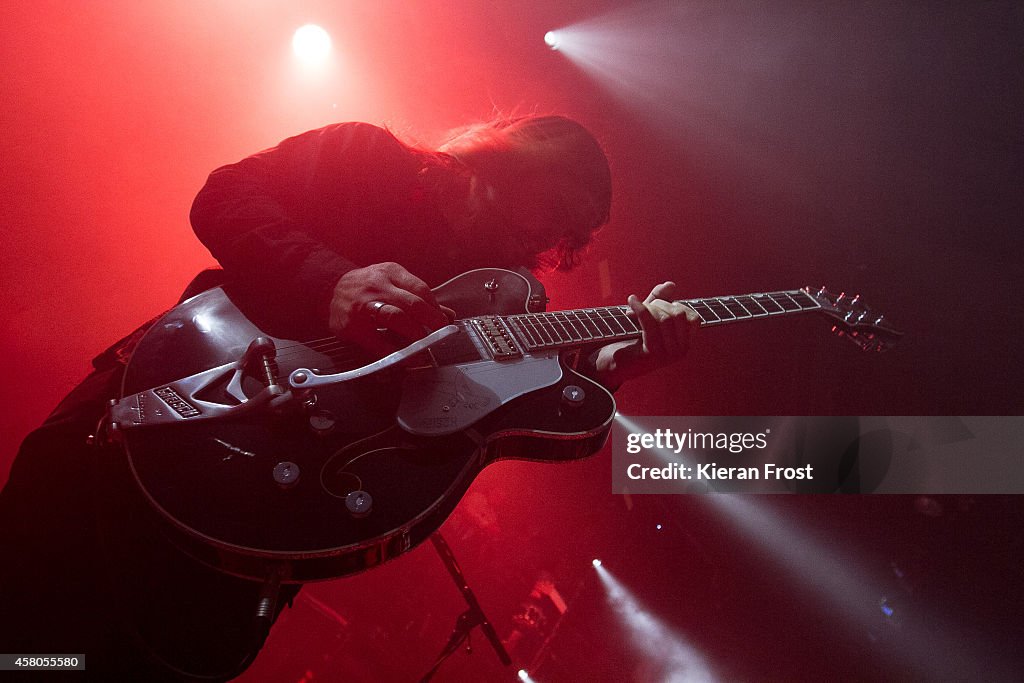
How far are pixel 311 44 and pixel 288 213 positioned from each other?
2549 millimetres

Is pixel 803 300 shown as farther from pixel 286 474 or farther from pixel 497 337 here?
pixel 286 474

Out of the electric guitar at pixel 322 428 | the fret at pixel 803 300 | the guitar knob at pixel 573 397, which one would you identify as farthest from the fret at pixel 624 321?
the fret at pixel 803 300

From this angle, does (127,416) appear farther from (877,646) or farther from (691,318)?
(877,646)

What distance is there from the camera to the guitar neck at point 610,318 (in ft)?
5.33

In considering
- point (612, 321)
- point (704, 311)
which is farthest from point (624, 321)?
point (704, 311)

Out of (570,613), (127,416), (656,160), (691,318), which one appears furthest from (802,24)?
(570,613)

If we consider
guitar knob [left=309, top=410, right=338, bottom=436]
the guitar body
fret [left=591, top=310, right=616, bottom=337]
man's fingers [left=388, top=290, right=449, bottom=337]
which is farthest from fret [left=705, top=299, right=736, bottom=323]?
guitar knob [left=309, top=410, right=338, bottom=436]

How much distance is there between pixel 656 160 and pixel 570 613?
3.48m

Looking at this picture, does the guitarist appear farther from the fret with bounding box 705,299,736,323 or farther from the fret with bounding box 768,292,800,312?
the fret with bounding box 768,292,800,312

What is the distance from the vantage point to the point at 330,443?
108cm

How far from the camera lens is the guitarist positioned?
1002 millimetres

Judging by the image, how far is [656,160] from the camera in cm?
343

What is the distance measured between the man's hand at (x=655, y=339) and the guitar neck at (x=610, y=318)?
5 cm

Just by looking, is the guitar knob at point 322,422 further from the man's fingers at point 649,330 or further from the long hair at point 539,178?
the long hair at point 539,178
